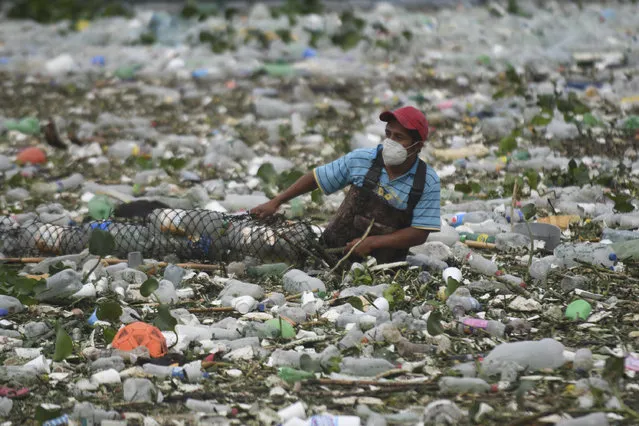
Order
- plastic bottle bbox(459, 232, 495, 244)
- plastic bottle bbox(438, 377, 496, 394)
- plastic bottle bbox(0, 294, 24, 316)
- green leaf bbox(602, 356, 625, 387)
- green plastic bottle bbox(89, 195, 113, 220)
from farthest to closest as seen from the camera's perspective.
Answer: green plastic bottle bbox(89, 195, 113, 220), plastic bottle bbox(459, 232, 495, 244), plastic bottle bbox(0, 294, 24, 316), plastic bottle bbox(438, 377, 496, 394), green leaf bbox(602, 356, 625, 387)

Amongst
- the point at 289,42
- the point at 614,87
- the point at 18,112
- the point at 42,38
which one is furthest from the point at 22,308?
the point at 42,38

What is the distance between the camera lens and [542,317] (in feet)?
12.8

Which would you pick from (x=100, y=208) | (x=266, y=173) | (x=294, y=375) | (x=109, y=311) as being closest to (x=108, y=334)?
(x=109, y=311)

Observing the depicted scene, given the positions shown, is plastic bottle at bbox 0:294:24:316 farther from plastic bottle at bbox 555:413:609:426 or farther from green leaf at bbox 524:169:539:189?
green leaf at bbox 524:169:539:189

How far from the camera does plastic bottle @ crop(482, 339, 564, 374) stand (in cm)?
343

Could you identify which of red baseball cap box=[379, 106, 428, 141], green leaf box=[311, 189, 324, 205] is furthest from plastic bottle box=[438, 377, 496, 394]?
green leaf box=[311, 189, 324, 205]

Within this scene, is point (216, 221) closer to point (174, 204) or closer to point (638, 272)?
point (174, 204)

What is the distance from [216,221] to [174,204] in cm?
79

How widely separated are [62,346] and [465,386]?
1.42m

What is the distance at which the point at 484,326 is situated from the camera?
12.3ft

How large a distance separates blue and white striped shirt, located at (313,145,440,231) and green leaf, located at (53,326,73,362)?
1.42 metres

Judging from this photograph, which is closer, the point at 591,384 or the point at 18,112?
the point at 591,384

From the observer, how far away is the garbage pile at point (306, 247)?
3.30m

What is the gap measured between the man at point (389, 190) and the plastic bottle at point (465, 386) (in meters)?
1.13
